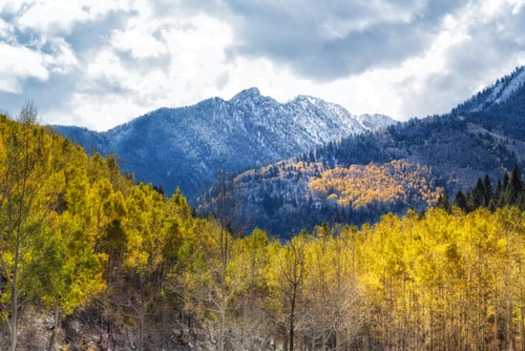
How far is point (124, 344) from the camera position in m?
39.8

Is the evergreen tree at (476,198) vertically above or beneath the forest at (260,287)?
above

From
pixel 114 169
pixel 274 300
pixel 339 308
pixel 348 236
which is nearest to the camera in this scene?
pixel 339 308

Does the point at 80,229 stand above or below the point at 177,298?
above

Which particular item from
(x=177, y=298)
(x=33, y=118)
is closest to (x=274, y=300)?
(x=177, y=298)

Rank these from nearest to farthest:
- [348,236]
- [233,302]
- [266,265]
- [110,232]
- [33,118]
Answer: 1. [33,118]
2. [110,232]
3. [233,302]
4. [266,265]
5. [348,236]

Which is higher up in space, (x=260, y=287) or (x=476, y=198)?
(x=476, y=198)

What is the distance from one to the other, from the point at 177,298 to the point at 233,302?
5.45 meters

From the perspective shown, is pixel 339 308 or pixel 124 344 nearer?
pixel 339 308

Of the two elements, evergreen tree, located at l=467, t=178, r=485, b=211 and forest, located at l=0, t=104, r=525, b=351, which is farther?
evergreen tree, located at l=467, t=178, r=485, b=211

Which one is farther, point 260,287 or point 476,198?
point 476,198

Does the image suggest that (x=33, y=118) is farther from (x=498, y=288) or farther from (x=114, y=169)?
(x=114, y=169)

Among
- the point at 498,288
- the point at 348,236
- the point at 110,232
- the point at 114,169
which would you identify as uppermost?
the point at 114,169

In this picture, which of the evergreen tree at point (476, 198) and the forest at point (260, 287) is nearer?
the forest at point (260, 287)

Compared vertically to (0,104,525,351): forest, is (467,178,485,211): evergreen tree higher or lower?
higher
